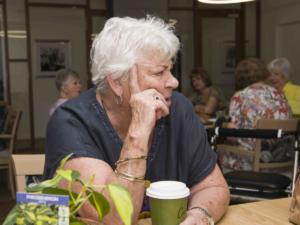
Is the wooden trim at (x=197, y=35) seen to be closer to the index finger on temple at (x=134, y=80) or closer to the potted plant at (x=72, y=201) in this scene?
the index finger on temple at (x=134, y=80)

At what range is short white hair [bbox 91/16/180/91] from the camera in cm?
134

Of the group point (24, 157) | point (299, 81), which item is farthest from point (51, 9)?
point (24, 157)

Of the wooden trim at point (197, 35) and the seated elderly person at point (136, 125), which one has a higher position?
the wooden trim at point (197, 35)

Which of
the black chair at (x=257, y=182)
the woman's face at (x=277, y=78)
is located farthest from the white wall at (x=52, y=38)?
the black chair at (x=257, y=182)

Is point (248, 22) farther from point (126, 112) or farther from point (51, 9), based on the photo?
point (126, 112)

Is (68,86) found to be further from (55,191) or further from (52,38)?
(55,191)

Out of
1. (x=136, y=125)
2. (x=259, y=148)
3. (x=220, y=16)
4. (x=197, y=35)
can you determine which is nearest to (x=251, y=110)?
(x=259, y=148)

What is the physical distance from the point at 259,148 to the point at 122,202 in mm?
2616

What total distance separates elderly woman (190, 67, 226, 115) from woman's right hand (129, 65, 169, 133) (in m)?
4.13

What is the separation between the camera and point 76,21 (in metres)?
7.40

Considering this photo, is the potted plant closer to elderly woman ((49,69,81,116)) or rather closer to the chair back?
the chair back

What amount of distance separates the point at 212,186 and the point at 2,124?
16.0 ft

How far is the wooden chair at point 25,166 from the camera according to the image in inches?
64.9

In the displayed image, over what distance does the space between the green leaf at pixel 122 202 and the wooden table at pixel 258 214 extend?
0.58 metres
